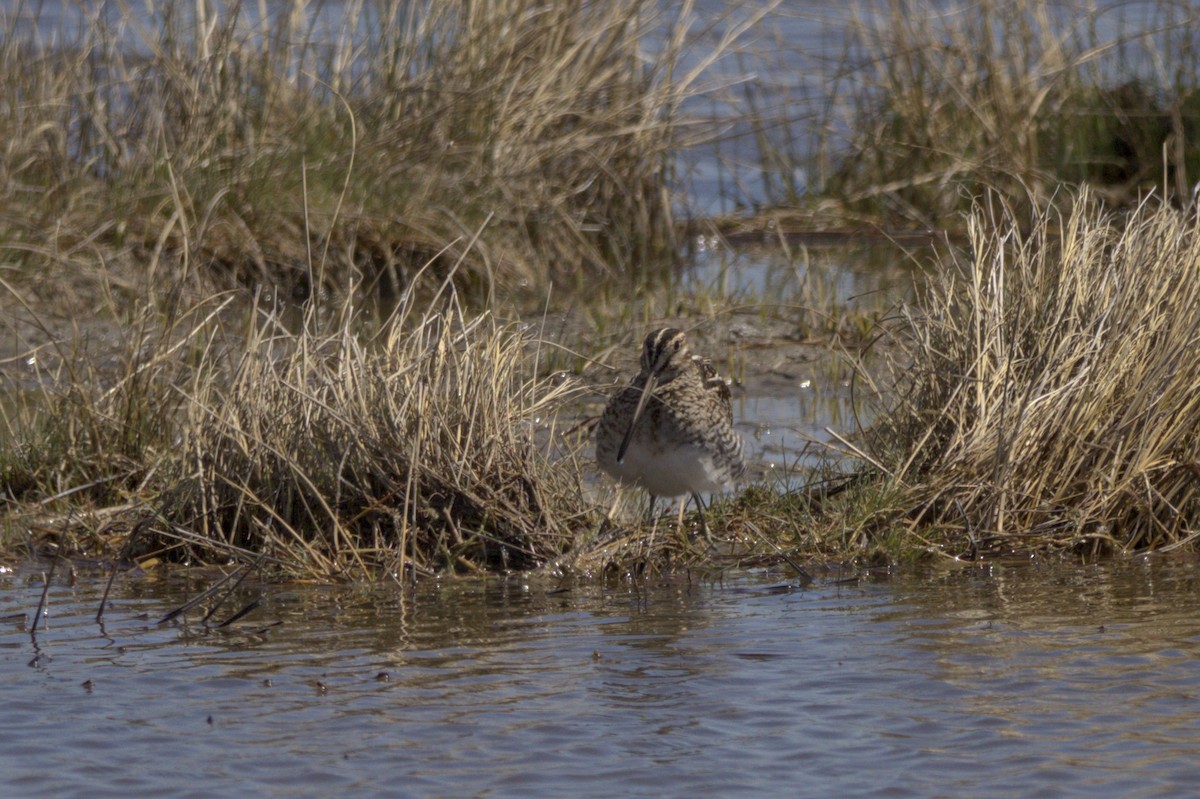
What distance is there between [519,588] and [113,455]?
1739mm

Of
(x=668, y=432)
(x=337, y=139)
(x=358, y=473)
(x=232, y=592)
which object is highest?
(x=337, y=139)

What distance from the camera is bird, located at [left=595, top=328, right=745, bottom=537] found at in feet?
19.3

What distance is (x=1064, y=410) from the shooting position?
5.95 meters

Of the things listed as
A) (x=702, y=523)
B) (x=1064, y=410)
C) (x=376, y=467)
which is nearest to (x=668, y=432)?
(x=702, y=523)

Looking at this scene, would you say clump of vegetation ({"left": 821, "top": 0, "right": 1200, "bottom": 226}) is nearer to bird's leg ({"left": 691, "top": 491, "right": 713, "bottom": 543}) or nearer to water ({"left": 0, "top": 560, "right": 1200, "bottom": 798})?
bird's leg ({"left": 691, "top": 491, "right": 713, "bottom": 543})

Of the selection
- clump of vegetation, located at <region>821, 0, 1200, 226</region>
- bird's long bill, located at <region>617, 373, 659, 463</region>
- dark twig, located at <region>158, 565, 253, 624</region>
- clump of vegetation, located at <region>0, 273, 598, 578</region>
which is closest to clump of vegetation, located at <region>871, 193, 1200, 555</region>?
bird's long bill, located at <region>617, 373, 659, 463</region>

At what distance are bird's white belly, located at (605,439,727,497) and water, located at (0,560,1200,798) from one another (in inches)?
14.7

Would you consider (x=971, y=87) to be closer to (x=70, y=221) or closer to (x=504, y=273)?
(x=504, y=273)

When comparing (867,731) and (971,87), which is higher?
(971,87)

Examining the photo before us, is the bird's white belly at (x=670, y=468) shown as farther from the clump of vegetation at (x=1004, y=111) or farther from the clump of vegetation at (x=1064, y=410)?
the clump of vegetation at (x=1004, y=111)

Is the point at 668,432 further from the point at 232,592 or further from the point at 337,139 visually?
the point at 337,139

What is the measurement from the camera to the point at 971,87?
470 inches

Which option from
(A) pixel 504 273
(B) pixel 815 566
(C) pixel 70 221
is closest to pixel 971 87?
(A) pixel 504 273

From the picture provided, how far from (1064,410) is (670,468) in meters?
1.26
